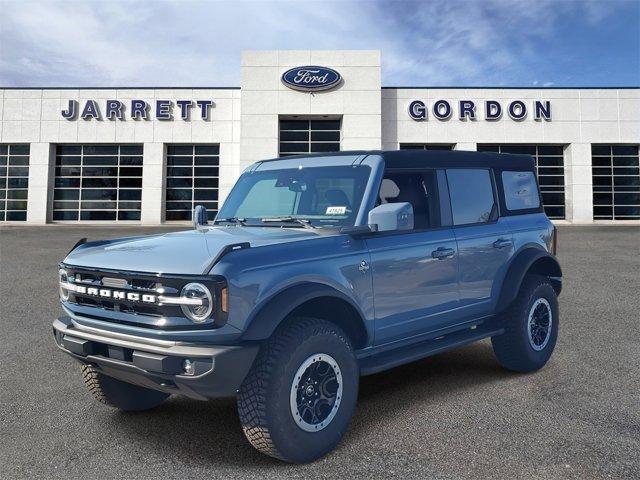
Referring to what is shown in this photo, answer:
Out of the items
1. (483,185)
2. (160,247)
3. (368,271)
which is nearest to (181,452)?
(160,247)

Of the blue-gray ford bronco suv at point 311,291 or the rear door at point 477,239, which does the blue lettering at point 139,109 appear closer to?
the blue-gray ford bronco suv at point 311,291

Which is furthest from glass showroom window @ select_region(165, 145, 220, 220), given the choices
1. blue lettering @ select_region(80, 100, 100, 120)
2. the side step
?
the side step

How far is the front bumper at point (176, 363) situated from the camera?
106 inches

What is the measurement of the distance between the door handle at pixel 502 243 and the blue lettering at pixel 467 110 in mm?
25152

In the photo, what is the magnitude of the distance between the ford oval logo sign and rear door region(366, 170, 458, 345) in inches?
937

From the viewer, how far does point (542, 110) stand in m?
28.2

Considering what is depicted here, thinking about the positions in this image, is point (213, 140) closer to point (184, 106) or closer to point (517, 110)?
point (184, 106)

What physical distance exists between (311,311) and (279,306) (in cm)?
46

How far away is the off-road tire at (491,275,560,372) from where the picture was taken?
15.5 ft

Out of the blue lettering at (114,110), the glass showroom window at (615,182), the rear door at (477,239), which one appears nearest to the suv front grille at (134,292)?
the rear door at (477,239)

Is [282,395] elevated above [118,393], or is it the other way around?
[282,395]

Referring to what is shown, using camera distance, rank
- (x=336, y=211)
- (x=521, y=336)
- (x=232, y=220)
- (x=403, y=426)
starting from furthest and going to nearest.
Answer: (x=521, y=336) < (x=232, y=220) < (x=336, y=211) < (x=403, y=426)

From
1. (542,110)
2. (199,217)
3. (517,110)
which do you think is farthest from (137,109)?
(199,217)

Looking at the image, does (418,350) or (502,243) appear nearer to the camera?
(418,350)
